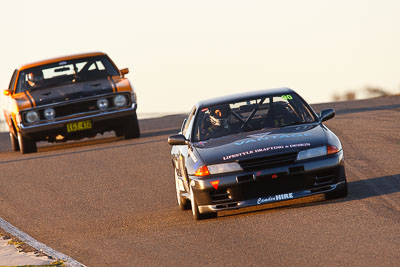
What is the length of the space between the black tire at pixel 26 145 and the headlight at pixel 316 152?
1092 centimetres

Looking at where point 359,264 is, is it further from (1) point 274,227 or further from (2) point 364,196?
(2) point 364,196

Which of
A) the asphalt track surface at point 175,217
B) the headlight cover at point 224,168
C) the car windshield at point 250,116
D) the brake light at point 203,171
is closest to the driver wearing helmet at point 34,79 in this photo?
the asphalt track surface at point 175,217

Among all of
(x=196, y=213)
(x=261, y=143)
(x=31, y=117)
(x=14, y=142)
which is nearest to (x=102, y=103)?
(x=31, y=117)

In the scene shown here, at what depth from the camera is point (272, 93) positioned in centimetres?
1158

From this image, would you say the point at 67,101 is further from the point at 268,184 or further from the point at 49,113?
the point at 268,184

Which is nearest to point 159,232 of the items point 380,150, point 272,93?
point 272,93

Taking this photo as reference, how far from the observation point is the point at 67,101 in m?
19.6

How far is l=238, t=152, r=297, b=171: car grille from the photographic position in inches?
395

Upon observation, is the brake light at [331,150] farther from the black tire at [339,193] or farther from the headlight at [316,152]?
the black tire at [339,193]

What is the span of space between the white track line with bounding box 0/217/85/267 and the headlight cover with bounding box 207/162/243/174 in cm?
169

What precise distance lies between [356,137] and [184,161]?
22.8 feet

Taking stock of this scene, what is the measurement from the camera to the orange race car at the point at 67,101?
19.7 m

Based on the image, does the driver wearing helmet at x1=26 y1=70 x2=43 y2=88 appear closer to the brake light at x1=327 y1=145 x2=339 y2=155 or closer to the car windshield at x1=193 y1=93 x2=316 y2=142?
the car windshield at x1=193 y1=93 x2=316 y2=142

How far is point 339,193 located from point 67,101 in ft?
32.7
